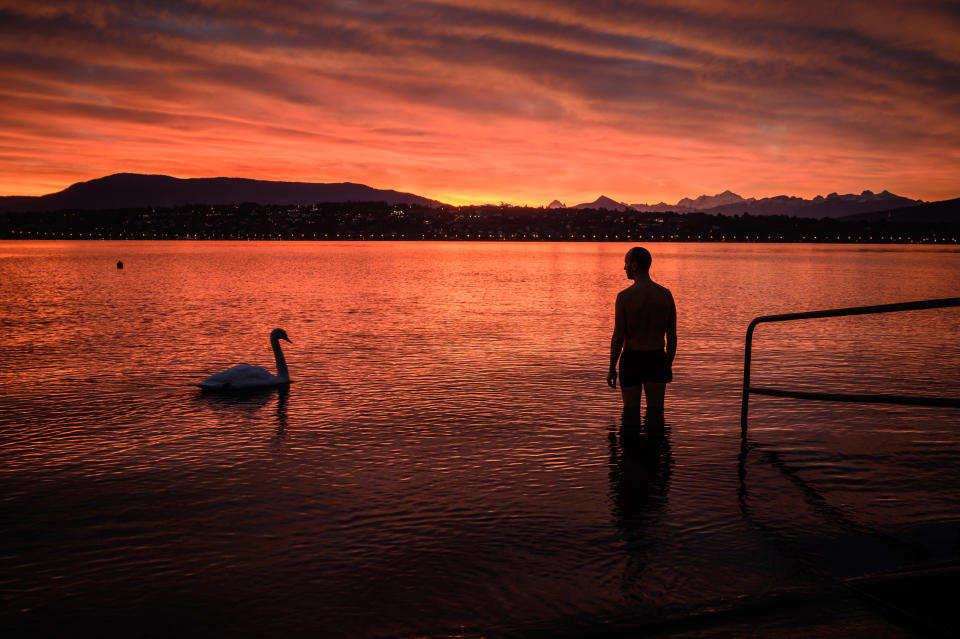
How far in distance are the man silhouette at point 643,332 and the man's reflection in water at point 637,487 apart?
616 millimetres

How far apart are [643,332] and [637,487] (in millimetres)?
1795

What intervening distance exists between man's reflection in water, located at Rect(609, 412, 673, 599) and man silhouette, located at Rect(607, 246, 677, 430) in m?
0.62

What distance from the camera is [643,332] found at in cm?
793

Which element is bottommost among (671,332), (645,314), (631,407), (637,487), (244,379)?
(637,487)

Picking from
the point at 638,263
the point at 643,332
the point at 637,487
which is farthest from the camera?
the point at 643,332

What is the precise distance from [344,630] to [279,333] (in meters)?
10.1

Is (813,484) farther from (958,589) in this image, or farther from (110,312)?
(110,312)

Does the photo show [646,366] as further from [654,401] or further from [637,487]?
[637,487]

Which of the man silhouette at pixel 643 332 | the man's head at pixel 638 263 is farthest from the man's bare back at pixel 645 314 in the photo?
the man's head at pixel 638 263

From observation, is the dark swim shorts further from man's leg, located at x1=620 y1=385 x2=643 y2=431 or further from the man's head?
the man's head

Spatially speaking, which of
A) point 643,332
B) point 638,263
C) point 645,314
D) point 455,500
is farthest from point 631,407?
point 455,500

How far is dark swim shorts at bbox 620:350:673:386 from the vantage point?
8.01 meters

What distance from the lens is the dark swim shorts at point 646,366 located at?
8.01m

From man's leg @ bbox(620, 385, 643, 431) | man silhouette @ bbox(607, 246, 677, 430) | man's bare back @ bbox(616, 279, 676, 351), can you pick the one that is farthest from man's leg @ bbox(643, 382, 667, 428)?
man's bare back @ bbox(616, 279, 676, 351)
